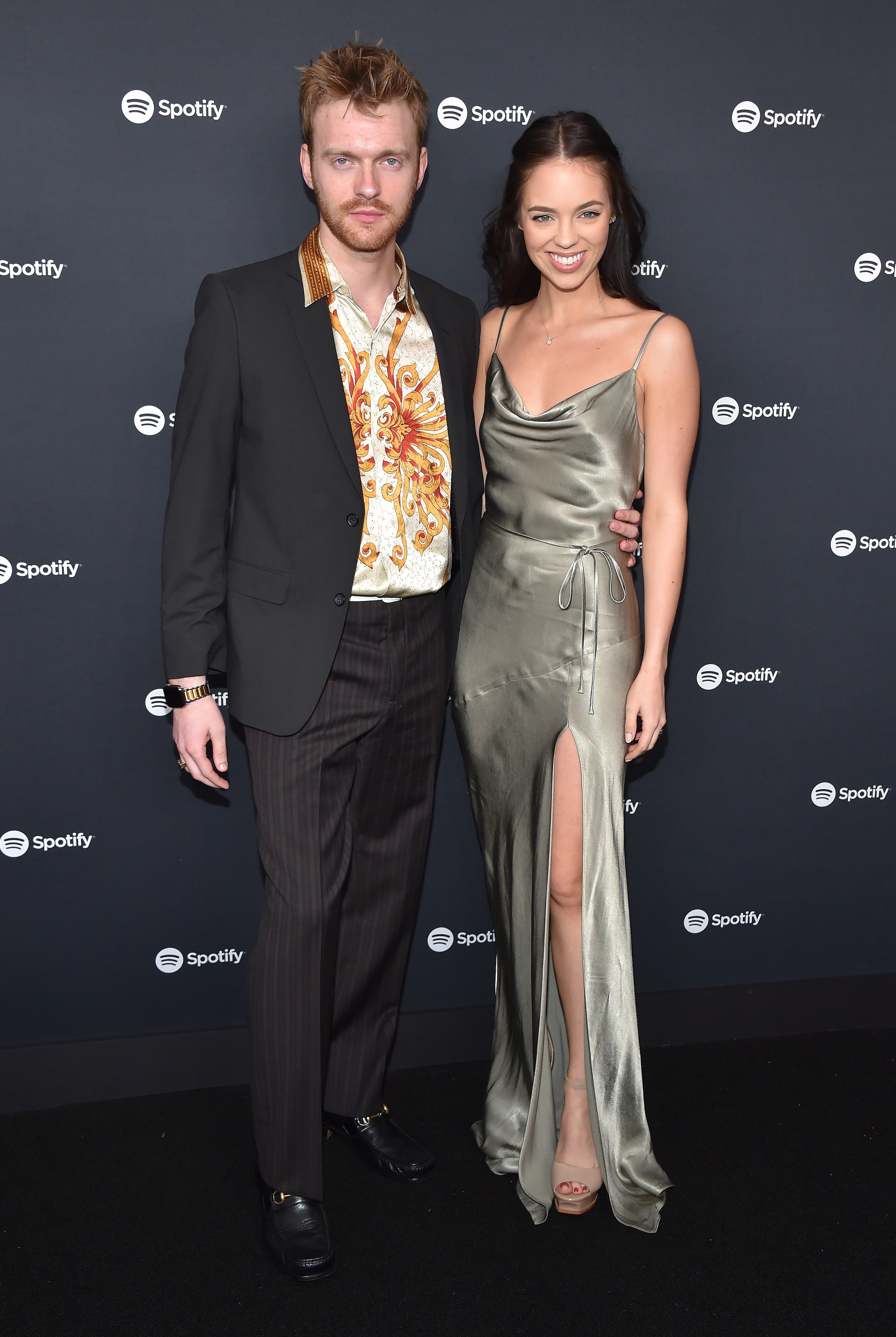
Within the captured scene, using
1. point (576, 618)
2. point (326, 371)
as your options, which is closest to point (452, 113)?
point (326, 371)

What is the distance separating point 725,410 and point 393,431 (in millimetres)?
999

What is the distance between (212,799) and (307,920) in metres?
0.67

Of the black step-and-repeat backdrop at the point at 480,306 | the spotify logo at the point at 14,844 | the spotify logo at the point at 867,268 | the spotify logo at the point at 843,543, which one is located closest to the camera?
the black step-and-repeat backdrop at the point at 480,306

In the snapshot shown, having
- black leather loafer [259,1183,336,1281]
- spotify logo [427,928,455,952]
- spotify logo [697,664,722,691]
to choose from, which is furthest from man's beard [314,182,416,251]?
black leather loafer [259,1183,336,1281]

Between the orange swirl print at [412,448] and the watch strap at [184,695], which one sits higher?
the orange swirl print at [412,448]

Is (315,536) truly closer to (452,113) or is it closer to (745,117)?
(452,113)

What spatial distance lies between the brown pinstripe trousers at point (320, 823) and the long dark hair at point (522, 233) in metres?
0.73

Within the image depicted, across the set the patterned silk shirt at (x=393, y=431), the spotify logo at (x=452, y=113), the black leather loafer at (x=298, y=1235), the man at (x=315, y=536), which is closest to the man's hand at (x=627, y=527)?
the man at (x=315, y=536)

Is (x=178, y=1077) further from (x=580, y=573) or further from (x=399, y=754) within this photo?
(x=580, y=573)

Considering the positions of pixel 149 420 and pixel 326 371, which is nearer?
pixel 326 371

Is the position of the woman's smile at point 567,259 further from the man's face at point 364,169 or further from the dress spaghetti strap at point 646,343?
the man's face at point 364,169

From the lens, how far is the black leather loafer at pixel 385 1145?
237 cm

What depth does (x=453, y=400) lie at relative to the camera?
2217 mm

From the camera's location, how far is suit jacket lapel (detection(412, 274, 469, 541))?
2215 millimetres
